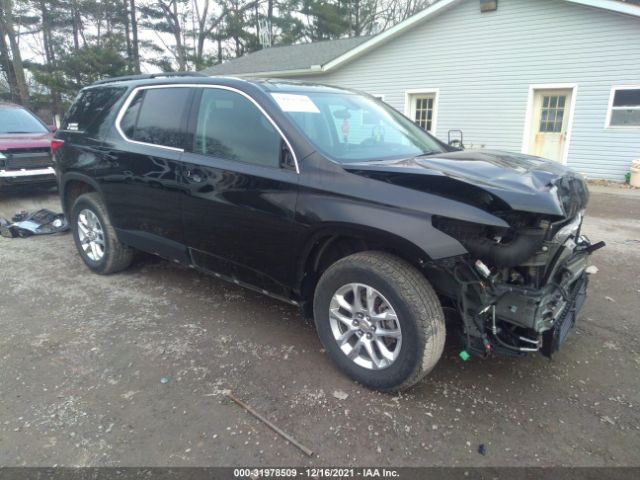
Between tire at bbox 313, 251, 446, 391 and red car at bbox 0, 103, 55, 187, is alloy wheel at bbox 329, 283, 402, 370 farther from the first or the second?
red car at bbox 0, 103, 55, 187

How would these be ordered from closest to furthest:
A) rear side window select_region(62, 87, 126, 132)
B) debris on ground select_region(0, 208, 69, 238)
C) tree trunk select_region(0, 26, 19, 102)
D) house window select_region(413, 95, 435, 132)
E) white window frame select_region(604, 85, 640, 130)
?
rear side window select_region(62, 87, 126, 132) < debris on ground select_region(0, 208, 69, 238) < white window frame select_region(604, 85, 640, 130) < house window select_region(413, 95, 435, 132) < tree trunk select_region(0, 26, 19, 102)

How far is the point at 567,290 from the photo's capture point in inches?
105

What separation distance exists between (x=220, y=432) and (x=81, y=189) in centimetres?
347

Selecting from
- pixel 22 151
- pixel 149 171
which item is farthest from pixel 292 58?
pixel 149 171

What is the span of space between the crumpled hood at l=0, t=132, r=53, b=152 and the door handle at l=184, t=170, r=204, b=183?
19.5 ft

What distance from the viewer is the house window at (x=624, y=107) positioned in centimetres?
1024

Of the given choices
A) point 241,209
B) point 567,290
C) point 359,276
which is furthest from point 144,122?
point 567,290

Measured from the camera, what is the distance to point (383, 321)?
261 cm

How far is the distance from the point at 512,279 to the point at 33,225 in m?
6.26

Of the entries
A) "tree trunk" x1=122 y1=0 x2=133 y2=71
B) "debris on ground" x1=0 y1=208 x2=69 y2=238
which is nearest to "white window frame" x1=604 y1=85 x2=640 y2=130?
"debris on ground" x1=0 y1=208 x2=69 y2=238

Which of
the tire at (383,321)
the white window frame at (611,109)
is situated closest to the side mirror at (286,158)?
the tire at (383,321)

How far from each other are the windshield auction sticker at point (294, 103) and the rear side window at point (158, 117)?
33.9 inches

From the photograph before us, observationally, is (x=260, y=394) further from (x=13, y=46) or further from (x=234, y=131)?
(x=13, y=46)

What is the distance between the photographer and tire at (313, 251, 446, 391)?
2418mm
